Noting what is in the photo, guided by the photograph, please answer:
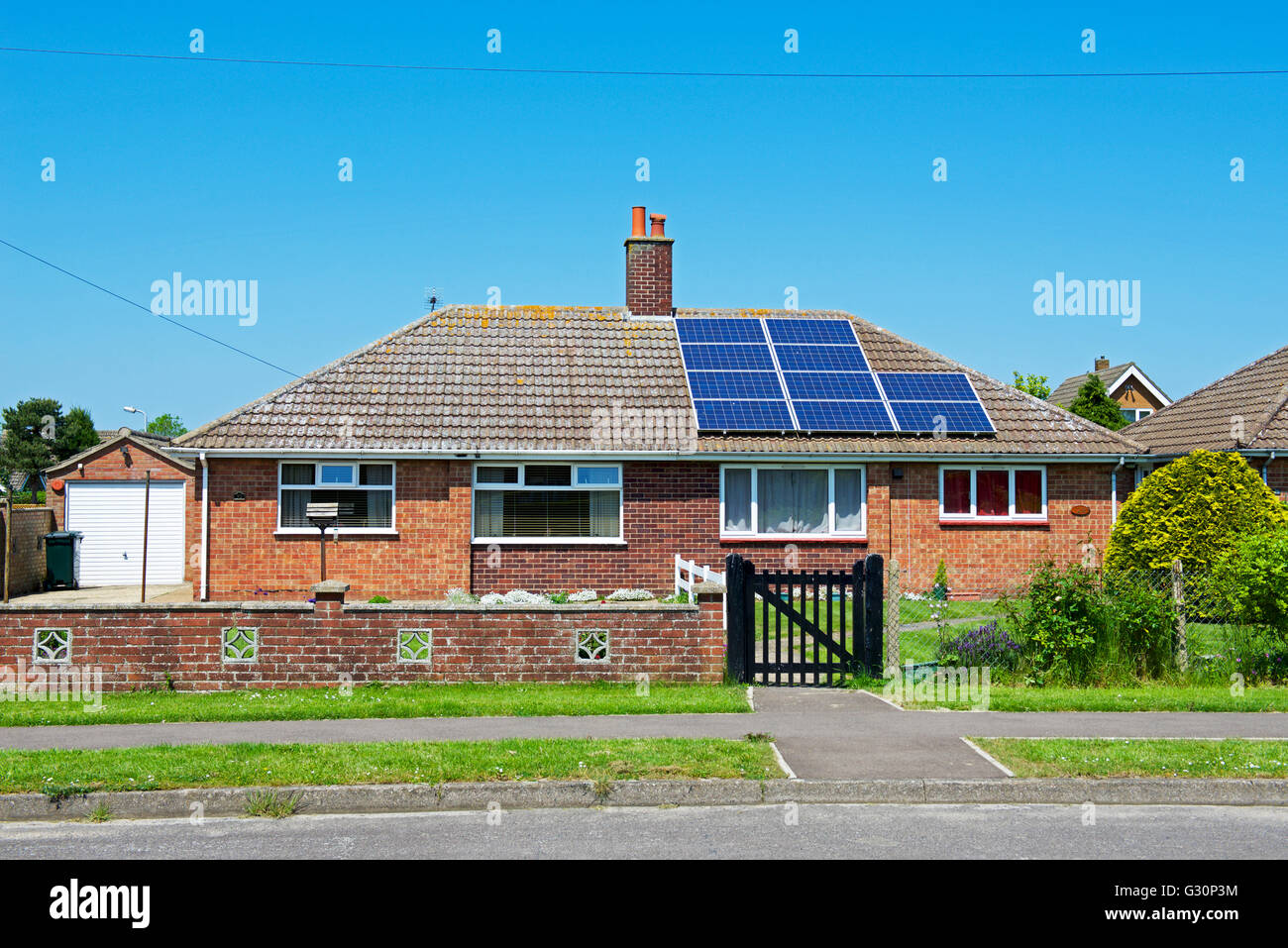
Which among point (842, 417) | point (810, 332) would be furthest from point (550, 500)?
point (810, 332)

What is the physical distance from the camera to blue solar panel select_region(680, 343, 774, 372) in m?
21.6

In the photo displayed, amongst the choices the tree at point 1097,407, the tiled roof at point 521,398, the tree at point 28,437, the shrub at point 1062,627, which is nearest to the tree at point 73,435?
the tree at point 28,437

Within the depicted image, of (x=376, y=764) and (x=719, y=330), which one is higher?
(x=719, y=330)

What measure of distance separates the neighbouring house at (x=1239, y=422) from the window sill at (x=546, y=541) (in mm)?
10407

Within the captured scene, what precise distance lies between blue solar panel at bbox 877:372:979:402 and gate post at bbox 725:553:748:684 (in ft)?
32.3

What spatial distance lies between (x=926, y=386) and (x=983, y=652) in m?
10.1

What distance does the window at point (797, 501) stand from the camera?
19891 millimetres

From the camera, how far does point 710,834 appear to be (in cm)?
699

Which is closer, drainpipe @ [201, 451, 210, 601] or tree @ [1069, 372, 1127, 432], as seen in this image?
drainpipe @ [201, 451, 210, 601]

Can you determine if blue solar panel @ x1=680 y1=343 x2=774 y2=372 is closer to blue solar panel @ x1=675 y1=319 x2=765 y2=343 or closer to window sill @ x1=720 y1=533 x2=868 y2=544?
blue solar panel @ x1=675 y1=319 x2=765 y2=343

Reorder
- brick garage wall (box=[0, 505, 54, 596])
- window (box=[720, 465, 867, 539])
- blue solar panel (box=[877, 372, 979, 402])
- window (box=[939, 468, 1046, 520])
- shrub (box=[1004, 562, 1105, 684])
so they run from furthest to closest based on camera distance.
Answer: brick garage wall (box=[0, 505, 54, 596]) < blue solar panel (box=[877, 372, 979, 402]) < window (box=[939, 468, 1046, 520]) < window (box=[720, 465, 867, 539]) < shrub (box=[1004, 562, 1105, 684])

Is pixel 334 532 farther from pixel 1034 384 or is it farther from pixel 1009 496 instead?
pixel 1034 384

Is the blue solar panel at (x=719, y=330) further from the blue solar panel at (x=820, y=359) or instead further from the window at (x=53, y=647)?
the window at (x=53, y=647)

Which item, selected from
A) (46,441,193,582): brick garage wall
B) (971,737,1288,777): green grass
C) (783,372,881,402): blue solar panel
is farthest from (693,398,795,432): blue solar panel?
(46,441,193,582): brick garage wall
